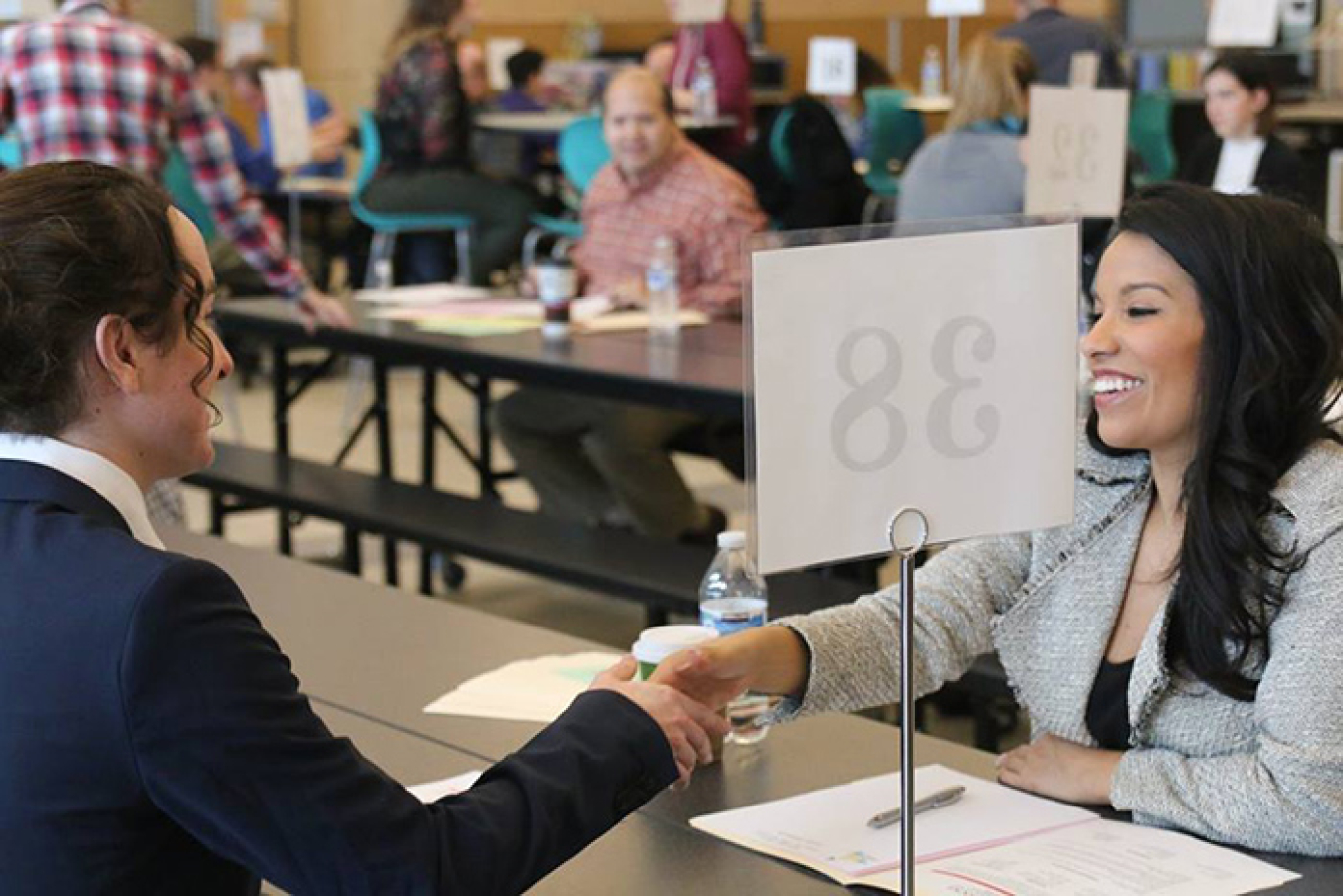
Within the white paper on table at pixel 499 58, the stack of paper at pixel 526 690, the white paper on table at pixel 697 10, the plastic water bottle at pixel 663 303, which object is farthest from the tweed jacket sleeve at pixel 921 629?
the white paper on table at pixel 499 58

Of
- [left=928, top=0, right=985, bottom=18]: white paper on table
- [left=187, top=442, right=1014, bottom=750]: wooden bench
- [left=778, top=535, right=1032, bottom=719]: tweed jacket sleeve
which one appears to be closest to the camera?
[left=778, top=535, right=1032, bottom=719]: tweed jacket sleeve

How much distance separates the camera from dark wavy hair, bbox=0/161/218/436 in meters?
1.23

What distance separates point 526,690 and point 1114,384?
0.71m

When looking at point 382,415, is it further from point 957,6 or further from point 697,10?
point 697,10

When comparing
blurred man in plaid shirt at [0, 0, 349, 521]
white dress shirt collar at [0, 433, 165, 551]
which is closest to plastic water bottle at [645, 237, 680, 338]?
blurred man in plaid shirt at [0, 0, 349, 521]

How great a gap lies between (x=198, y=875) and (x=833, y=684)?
2.49 feet

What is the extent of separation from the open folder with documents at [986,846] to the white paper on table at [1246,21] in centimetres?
404

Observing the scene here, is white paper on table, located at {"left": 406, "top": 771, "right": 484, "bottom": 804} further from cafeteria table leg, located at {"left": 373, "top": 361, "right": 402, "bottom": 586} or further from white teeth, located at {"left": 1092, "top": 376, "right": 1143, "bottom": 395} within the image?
cafeteria table leg, located at {"left": 373, "top": 361, "right": 402, "bottom": 586}

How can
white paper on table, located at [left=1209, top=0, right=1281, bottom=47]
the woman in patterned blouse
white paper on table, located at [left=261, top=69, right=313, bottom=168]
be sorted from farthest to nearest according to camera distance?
the woman in patterned blouse, white paper on table, located at [left=261, top=69, right=313, bottom=168], white paper on table, located at [left=1209, top=0, right=1281, bottom=47]

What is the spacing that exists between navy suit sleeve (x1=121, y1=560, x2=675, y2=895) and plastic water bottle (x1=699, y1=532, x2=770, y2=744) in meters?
0.53

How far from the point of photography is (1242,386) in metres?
1.77

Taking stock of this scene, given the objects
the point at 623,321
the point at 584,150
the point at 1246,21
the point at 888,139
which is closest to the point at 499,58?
the point at 888,139

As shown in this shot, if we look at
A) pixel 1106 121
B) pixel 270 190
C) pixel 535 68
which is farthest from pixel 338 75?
pixel 1106 121

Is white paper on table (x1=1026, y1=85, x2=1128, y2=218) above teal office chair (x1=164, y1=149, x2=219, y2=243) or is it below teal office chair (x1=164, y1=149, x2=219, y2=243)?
above
